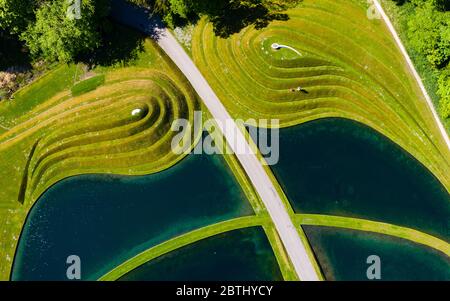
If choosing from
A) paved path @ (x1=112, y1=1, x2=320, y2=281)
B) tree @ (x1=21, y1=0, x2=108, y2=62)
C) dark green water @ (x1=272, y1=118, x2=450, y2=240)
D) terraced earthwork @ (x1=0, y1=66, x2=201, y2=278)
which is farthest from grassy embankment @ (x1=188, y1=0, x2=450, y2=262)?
tree @ (x1=21, y1=0, x2=108, y2=62)

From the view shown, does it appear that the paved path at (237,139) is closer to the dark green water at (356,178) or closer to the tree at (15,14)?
the dark green water at (356,178)

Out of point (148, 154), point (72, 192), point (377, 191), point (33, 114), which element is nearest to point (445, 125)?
point (377, 191)

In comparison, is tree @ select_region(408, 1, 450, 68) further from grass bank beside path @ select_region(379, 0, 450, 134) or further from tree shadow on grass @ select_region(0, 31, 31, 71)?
tree shadow on grass @ select_region(0, 31, 31, 71)

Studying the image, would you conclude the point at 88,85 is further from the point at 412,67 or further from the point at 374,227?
the point at 412,67

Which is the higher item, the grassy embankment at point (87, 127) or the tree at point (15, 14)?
the tree at point (15, 14)

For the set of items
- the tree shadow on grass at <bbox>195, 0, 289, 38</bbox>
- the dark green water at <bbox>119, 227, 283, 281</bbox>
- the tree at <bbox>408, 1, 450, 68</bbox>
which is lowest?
the dark green water at <bbox>119, 227, 283, 281</bbox>

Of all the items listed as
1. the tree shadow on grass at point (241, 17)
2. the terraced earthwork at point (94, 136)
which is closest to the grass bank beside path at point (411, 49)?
the tree shadow on grass at point (241, 17)
